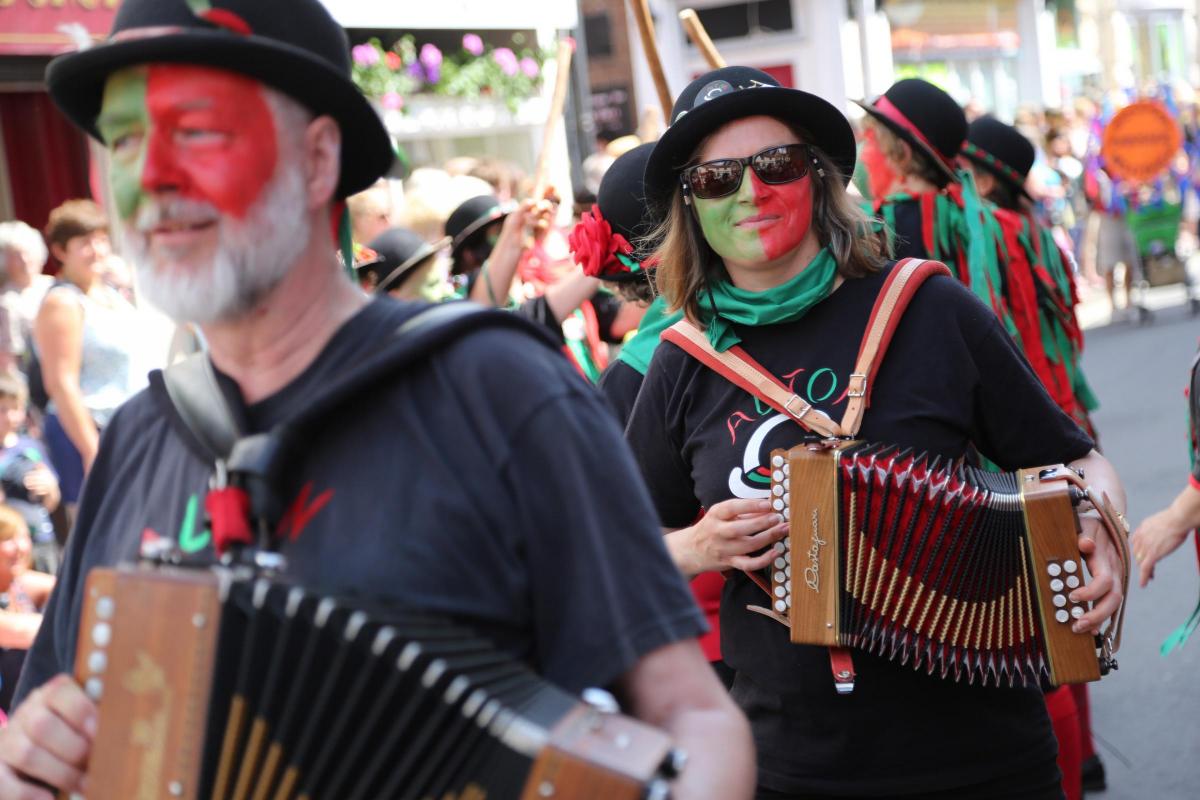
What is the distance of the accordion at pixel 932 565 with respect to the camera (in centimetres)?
288

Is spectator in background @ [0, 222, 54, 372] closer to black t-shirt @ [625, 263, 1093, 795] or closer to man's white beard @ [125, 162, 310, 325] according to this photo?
black t-shirt @ [625, 263, 1093, 795]

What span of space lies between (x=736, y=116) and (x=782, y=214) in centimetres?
25

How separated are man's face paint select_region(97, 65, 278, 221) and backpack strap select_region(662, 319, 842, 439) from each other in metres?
1.32

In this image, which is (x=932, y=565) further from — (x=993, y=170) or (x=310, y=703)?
(x=993, y=170)

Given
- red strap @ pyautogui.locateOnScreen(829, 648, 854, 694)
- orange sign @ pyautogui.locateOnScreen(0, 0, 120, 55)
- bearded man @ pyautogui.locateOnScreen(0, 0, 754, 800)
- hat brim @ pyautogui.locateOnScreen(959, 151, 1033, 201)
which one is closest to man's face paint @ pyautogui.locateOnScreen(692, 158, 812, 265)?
red strap @ pyautogui.locateOnScreen(829, 648, 854, 694)

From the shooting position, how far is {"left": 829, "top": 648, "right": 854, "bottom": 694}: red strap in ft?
9.52

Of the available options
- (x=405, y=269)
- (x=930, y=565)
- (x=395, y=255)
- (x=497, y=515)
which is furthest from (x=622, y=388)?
(x=395, y=255)

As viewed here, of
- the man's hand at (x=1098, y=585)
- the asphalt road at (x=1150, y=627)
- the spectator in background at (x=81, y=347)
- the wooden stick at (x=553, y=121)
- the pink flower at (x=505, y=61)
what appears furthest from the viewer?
the pink flower at (x=505, y=61)

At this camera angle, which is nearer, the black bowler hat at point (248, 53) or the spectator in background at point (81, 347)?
the black bowler hat at point (248, 53)

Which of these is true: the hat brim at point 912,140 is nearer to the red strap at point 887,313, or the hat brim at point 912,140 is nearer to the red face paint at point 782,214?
the red face paint at point 782,214

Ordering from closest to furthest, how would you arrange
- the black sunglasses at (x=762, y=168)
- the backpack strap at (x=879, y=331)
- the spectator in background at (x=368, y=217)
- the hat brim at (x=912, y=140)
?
the backpack strap at (x=879, y=331), the black sunglasses at (x=762, y=168), the hat brim at (x=912, y=140), the spectator in background at (x=368, y=217)

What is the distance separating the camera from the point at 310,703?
1689 millimetres

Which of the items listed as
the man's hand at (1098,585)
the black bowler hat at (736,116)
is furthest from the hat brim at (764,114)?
the man's hand at (1098,585)

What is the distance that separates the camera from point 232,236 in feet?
6.45
